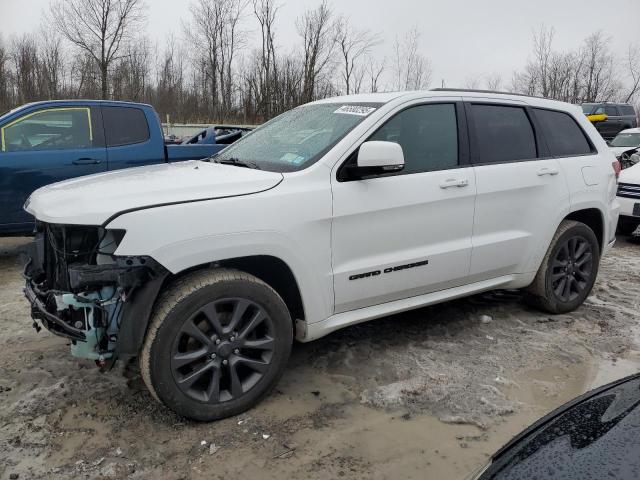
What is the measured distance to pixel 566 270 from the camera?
175 inches

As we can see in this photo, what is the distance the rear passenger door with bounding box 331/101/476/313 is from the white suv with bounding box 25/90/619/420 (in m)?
0.01

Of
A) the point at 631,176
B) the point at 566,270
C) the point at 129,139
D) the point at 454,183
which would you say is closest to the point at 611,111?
the point at 631,176

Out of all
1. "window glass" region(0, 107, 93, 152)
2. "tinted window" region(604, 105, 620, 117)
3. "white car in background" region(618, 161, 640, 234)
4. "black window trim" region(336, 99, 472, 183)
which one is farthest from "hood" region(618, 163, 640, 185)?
"tinted window" region(604, 105, 620, 117)

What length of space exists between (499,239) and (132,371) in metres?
2.66

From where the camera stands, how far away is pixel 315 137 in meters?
3.41

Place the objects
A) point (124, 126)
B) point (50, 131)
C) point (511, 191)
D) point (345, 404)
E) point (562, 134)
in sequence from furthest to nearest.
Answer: point (124, 126) → point (50, 131) → point (562, 134) → point (511, 191) → point (345, 404)

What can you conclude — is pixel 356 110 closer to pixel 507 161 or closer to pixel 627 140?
pixel 507 161

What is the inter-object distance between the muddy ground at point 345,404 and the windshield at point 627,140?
11.5 m

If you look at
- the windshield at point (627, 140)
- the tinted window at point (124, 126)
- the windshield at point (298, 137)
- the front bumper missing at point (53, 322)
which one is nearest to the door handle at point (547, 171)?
the windshield at point (298, 137)

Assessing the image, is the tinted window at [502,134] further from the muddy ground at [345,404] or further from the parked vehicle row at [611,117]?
the parked vehicle row at [611,117]

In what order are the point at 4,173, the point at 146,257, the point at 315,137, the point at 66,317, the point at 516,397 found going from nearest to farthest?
the point at 146,257
the point at 66,317
the point at 516,397
the point at 315,137
the point at 4,173

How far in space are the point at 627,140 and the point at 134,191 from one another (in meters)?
14.9

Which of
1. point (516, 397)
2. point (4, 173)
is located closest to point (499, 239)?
point (516, 397)

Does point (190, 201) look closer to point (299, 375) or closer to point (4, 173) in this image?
point (299, 375)
